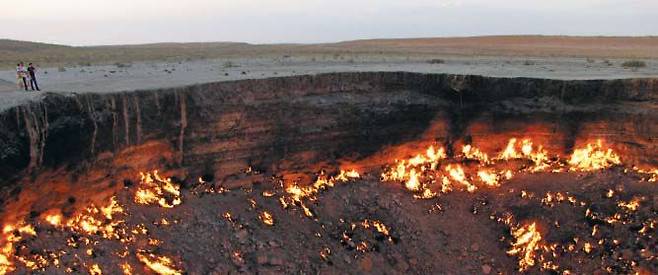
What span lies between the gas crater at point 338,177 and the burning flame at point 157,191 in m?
0.03

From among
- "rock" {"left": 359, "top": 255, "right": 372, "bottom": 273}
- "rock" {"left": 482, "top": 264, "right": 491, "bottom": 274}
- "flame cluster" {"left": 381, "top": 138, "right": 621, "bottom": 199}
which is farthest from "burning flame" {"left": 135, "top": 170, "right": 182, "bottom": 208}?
"rock" {"left": 482, "top": 264, "right": 491, "bottom": 274}

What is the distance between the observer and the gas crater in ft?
41.2

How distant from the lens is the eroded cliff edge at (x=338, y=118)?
13727mm

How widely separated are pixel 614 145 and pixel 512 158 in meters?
3.15

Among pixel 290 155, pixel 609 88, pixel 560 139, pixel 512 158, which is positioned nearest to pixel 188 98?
pixel 290 155

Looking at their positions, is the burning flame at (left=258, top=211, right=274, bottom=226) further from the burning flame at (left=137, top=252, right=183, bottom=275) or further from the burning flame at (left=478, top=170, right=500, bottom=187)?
the burning flame at (left=478, top=170, right=500, bottom=187)

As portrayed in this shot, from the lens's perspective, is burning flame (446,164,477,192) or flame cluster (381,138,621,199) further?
burning flame (446,164,477,192)

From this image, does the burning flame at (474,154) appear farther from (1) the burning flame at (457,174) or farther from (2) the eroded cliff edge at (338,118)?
(1) the burning flame at (457,174)

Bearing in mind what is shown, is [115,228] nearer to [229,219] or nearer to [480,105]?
[229,219]

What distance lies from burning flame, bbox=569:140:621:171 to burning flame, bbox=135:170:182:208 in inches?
504

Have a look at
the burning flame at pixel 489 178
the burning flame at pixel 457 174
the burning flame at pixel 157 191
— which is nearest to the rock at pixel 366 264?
the burning flame at pixel 457 174

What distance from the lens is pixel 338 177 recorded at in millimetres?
17141

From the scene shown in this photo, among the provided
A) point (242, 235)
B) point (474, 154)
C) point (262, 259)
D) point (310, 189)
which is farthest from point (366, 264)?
point (474, 154)

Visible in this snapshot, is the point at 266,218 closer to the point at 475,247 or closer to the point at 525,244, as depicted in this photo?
the point at 475,247
